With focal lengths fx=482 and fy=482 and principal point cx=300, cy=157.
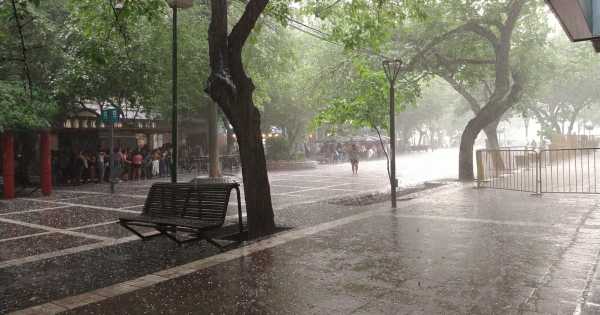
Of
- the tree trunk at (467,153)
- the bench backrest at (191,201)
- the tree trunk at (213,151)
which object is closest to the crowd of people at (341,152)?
the tree trunk at (467,153)

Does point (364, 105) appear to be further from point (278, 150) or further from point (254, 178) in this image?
point (278, 150)

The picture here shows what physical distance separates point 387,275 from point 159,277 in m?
2.67

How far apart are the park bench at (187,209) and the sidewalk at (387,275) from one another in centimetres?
51

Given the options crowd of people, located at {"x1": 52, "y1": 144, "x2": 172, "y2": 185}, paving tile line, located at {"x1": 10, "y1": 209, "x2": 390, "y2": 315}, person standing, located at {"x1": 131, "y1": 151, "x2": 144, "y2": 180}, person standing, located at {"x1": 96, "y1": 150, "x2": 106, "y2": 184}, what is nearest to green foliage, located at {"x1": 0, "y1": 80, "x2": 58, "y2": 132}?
crowd of people, located at {"x1": 52, "y1": 144, "x2": 172, "y2": 185}

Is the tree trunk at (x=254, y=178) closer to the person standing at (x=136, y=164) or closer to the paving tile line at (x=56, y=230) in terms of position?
the paving tile line at (x=56, y=230)

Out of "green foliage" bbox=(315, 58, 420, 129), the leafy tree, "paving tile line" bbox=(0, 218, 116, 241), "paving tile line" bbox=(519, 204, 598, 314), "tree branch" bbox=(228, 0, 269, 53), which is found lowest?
"paving tile line" bbox=(519, 204, 598, 314)

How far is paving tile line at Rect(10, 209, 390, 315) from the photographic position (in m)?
4.75

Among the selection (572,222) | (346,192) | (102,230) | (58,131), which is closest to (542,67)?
(346,192)

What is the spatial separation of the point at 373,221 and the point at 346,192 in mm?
6689

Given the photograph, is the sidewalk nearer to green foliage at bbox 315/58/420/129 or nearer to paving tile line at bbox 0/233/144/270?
paving tile line at bbox 0/233/144/270

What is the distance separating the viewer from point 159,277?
5688mm

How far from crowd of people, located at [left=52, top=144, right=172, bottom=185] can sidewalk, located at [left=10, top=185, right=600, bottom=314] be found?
531 inches

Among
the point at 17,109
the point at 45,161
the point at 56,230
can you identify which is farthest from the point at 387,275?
the point at 45,161

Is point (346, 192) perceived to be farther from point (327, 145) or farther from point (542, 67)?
point (327, 145)
